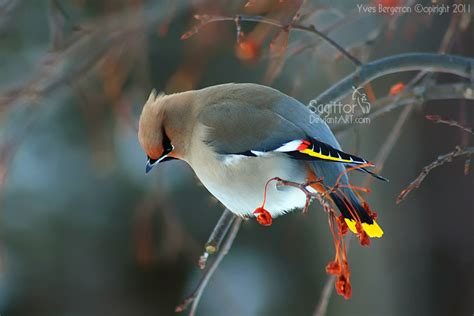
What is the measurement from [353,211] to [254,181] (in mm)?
374

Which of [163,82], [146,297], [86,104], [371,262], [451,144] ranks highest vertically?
[86,104]

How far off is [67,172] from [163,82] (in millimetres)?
1373

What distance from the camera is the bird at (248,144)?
2287 mm

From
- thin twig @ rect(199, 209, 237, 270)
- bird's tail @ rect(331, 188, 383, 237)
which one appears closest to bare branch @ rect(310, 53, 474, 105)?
bird's tail @ rect(331, 188, 383, 237)

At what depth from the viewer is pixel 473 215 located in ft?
14.2

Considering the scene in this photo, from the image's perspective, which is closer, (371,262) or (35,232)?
(371,262)

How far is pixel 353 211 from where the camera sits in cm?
213

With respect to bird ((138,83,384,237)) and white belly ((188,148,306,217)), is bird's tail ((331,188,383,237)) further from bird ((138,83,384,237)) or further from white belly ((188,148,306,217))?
white belly ((188,148,306,217))

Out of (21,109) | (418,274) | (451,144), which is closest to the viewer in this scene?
(21,109)

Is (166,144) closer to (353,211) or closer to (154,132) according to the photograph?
(154,132)

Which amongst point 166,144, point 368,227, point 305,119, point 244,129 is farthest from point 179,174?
point 368,227

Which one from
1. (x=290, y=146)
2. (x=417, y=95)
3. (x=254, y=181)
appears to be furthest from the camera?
(x=417, y=95)

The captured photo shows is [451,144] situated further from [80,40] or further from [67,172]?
[67,172]

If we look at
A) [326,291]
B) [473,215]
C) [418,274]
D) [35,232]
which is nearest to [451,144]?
[473,215]
